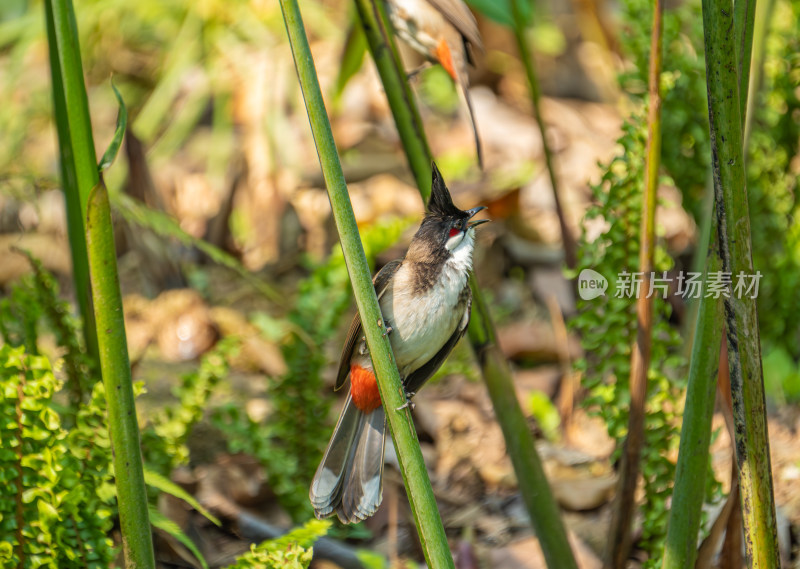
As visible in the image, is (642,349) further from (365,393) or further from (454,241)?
(365,393)

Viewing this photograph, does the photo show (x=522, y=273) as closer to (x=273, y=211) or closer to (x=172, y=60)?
(x=273, y=211)

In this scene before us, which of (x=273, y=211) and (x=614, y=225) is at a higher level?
(x=273, y=211)

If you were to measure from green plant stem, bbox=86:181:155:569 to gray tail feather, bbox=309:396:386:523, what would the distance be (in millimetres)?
368

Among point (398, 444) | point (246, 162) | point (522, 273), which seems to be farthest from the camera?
point (246, 162)

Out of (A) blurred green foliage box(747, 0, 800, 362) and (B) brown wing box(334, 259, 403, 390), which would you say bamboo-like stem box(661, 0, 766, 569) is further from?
(A) blurred green foliage box(747, 0, 800, 362)

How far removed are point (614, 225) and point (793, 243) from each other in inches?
44.2

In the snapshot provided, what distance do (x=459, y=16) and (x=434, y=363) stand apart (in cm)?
90

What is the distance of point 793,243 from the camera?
249 centimetres

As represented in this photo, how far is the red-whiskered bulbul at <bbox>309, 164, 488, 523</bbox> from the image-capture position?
4.77ft

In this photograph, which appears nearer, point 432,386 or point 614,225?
point 614,225

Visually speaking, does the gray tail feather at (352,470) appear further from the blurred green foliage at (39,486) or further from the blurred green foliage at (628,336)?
the blurred green foliage at (628,336)

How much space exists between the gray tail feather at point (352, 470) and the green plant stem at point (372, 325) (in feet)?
1.42

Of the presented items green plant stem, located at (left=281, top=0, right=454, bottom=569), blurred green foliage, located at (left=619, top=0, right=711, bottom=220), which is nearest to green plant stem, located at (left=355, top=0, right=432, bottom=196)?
green plant stem, located at (left=281, top=0, right=454, bottom=569)

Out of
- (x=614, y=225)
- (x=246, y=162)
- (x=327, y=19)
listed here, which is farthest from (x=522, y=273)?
(x=327, y=19)
